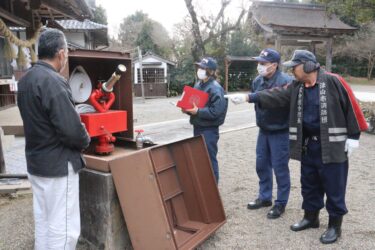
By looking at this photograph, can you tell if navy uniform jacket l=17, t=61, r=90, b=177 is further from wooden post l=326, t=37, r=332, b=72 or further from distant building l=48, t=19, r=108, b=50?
distant building l=48, t=19, r=108, b=50

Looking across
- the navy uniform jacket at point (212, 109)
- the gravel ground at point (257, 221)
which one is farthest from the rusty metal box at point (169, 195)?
the navy uniform jacket at point (212, 109)

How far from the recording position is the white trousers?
7.98 feet

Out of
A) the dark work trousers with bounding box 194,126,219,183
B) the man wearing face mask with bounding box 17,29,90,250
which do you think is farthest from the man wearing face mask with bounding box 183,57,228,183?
the man wearing face mask with bounding box 17,29,90,250

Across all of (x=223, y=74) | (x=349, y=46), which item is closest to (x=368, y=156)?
(x=223, y=74)

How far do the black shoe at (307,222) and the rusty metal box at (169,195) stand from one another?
2.60 feet

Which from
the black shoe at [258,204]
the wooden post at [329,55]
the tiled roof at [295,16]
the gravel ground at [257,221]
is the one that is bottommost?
the gravel ground at [257,221]

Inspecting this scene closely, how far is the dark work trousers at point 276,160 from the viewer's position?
383cm

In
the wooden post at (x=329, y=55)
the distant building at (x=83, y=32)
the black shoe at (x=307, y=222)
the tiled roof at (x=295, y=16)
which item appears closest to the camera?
the black shoe at (x=307, y=222)

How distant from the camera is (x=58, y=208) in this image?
8.02ft

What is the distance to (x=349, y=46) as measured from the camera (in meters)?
31.3

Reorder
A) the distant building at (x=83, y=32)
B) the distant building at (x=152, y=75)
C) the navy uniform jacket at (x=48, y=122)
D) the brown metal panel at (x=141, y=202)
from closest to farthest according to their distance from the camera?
the navy uniform jacket at (x=48, y=122)
the brown metal panel at (x=141, y=202)
the distant building at (x=83, y=32)
the distant building at (x=152, y=75)

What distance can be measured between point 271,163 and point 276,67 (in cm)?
113

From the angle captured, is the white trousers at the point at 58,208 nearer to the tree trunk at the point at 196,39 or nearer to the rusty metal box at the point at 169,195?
the rusty metal box at the point at 169,195

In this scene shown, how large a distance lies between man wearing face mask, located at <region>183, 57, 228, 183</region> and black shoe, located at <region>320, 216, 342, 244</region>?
1519mm
